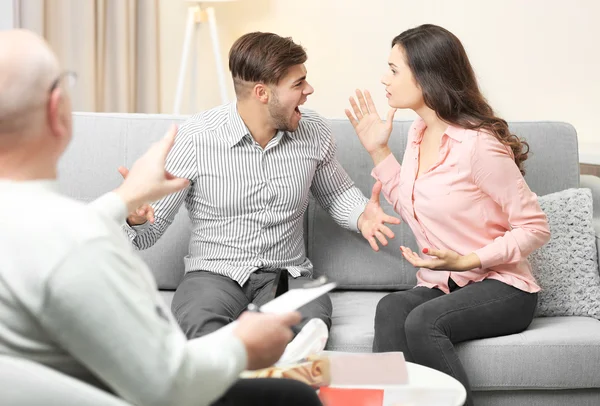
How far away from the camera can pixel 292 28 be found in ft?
14.2

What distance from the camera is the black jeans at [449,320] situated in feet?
6.77

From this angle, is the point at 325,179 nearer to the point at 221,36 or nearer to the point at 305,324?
the point at 305,324

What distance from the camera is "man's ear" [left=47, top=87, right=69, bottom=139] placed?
102cm

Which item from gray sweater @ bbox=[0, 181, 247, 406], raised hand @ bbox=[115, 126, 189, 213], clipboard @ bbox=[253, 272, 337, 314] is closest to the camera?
gray sweater @ bbox=[0, 181, 247, 406]

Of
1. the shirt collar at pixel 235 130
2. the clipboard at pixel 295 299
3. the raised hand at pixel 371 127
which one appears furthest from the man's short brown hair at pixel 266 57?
the clipboard at pixel 295 299

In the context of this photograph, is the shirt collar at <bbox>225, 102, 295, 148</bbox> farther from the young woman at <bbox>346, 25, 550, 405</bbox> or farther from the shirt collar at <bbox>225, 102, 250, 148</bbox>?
the young woman at <bbox>346, 25, 550, 405</bbox>

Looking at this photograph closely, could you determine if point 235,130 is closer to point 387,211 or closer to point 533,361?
point 387,211

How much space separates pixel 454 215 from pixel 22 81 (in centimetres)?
144

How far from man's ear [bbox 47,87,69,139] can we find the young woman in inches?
47.0

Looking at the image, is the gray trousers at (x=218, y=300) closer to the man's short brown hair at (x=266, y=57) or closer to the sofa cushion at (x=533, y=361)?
the sofa cushion at (x=533, y=361)

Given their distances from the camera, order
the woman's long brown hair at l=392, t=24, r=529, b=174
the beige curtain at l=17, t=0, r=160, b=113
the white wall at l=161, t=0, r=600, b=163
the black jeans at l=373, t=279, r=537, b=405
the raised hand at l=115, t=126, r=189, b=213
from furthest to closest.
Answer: the white wall at l=161, t=0, r=600, b=163 < the beige curtain at l=17, t=0, r=160, b=113 < the woman's long brown hair at l=392, t=24, r=529, b=174 < the black jeans at l=373, t=279, r=537, b=405 < the raised hand at l=115, t=126, r=189, b=213

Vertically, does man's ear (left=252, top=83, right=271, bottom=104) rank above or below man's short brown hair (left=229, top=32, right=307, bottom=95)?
below

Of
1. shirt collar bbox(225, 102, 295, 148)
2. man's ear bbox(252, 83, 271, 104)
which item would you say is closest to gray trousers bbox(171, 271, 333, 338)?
shirt collar bbox(225, 102, 295, 148)

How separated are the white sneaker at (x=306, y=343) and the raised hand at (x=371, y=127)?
671 millimetres
